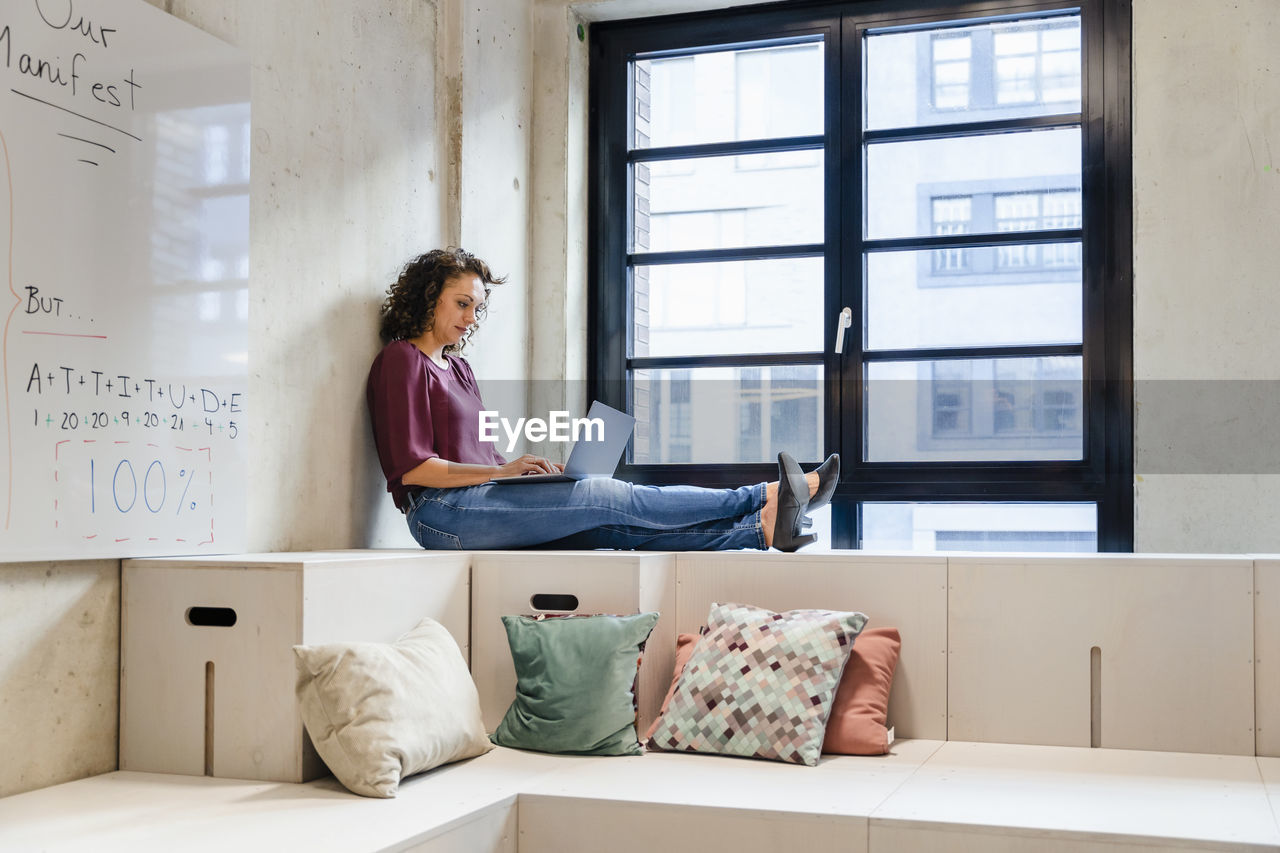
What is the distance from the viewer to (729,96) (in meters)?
3.81

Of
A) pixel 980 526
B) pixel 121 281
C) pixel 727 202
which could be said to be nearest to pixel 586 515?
pixel 121 281

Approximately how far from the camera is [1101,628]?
2.49 meters

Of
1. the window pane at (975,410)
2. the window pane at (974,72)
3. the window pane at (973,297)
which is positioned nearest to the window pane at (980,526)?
the window pane at (975,410)

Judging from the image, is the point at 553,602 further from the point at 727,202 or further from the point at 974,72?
the point at 974,72

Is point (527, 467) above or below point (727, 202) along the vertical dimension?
below

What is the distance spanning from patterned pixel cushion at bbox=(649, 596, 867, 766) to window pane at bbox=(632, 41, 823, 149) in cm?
185

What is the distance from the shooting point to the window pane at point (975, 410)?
3.41 metres

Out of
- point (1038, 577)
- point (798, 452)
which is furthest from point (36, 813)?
point (798, 452)

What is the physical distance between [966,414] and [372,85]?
1.93 meters

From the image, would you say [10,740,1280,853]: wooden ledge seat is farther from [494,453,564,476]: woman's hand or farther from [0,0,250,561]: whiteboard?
[494,453,564,476]: woman's hand

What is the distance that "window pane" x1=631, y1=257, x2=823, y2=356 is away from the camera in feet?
12.1

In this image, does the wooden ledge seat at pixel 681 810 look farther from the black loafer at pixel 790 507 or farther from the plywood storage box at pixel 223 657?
the black loafer at pixel 790 507

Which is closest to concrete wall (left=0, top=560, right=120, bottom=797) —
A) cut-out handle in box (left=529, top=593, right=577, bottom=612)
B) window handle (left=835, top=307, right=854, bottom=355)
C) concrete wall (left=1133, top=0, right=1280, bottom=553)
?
cut-out handle in box (left=529, top=593, right=577, bottom=612)

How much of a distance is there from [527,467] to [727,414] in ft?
3.46
